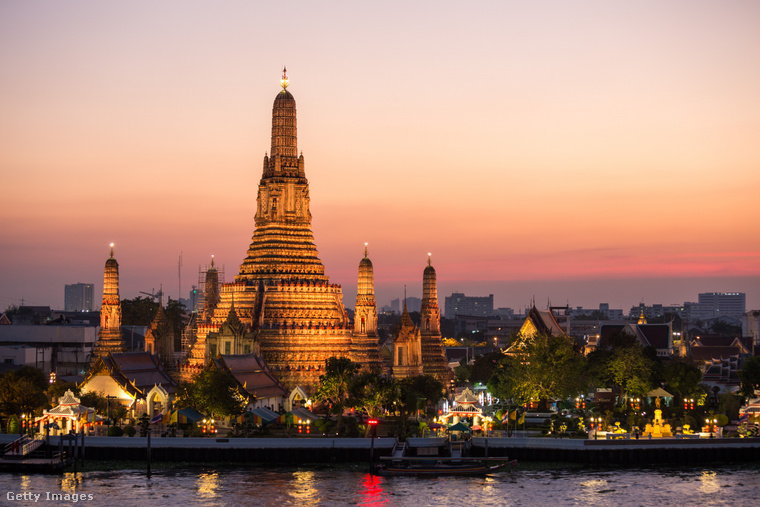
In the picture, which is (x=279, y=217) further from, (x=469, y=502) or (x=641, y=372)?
(x=469, y=502)

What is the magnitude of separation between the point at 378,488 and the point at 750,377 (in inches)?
1514

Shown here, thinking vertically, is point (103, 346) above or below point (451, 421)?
above

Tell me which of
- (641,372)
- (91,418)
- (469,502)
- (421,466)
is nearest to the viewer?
(469,502)

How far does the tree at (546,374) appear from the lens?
315 ft

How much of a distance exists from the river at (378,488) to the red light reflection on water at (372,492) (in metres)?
0.06

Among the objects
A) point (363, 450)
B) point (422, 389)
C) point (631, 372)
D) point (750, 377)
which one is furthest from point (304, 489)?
point (750, 377)

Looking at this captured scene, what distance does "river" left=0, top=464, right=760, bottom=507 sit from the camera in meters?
65.9

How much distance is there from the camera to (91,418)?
83.4 m

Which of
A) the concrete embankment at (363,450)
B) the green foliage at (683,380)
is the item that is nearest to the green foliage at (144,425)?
the concrete embankment at (363,450)

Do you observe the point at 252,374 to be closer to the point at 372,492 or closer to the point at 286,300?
the point at 286,300

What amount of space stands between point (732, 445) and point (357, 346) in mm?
38916

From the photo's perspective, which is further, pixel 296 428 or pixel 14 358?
pixel 14 358

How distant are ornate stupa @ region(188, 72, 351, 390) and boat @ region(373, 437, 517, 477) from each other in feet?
83.9

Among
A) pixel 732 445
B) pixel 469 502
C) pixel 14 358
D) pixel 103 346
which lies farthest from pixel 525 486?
pixel 14 358
